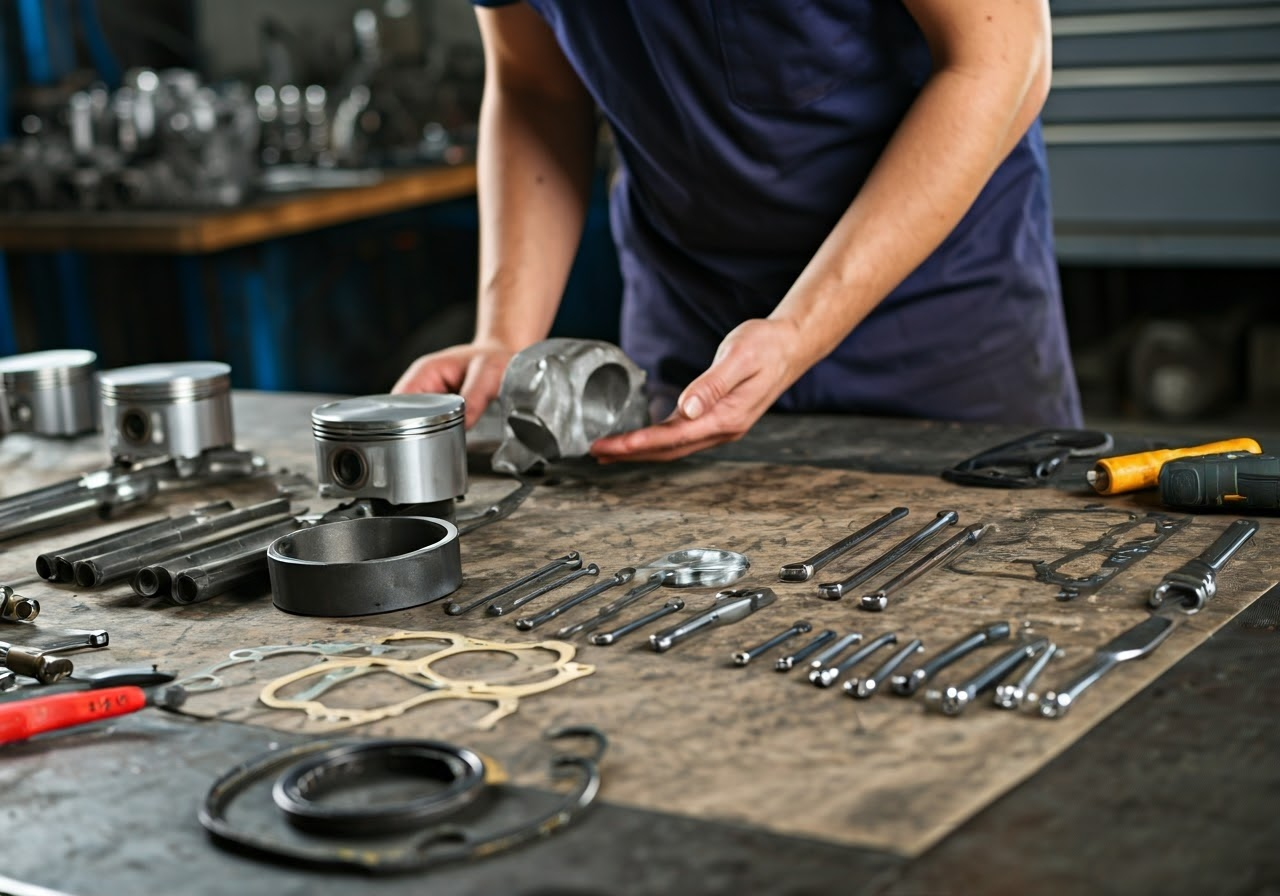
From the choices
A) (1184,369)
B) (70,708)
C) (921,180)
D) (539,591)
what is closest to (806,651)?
(539,591)

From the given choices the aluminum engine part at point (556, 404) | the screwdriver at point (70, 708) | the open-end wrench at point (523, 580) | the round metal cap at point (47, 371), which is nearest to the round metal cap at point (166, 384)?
the round metal cap at point (47, 371)

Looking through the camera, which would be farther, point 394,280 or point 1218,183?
point 394,280

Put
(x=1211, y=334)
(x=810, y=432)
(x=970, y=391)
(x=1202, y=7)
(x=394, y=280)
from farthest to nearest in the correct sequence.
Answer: (x=394, y=280), (x=1211, y=334), (x=1202, y=7), (x=970, y=391), (x=810, y=432)

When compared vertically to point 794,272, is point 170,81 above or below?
above

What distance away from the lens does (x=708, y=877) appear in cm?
67

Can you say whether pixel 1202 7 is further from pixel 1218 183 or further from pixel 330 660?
pixel 330 660

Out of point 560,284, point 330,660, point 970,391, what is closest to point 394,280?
point 560,284

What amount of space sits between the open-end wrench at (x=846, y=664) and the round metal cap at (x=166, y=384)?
2.62 feet

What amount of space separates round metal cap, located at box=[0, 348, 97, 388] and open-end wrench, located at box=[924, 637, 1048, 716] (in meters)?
1.16

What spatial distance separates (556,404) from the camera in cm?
140

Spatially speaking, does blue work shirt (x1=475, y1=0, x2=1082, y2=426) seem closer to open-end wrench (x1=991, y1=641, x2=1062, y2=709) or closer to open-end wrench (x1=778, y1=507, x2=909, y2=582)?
open-end wrench (x1=778, y1=507, x2=909, y2=582)

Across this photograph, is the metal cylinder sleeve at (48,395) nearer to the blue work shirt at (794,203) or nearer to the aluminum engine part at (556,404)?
the aluminum engine part at (556,404)

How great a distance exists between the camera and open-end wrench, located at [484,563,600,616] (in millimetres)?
1048

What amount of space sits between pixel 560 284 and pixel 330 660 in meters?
0.94
